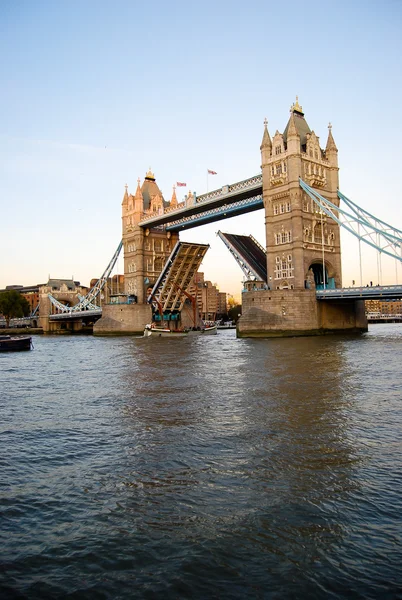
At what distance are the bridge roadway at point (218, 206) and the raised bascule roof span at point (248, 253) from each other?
12.6 ft

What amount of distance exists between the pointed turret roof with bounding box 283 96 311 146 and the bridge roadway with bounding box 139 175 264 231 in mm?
5377

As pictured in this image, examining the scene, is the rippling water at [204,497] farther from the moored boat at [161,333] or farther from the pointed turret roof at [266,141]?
the moored boat at [161,333]

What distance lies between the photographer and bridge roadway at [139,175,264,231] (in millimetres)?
51656

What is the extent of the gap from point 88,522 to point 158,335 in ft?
158

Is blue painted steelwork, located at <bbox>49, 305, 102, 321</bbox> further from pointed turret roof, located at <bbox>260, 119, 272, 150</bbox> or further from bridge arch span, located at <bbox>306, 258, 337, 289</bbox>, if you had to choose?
pointed turret roof, located at <bbox>260, 119, 272, 150</bbox>

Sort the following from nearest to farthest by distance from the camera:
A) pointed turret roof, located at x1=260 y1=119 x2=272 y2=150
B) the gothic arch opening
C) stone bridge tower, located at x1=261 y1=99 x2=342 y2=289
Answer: stone bridge tower, located at x1=261 y1=99 x2=342 y2=289 → the gothic arch opening → pointed turret roof, located at x1=260 y1=119 x2=272 y2=150

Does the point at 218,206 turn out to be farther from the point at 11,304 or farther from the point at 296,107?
the point at 11,304

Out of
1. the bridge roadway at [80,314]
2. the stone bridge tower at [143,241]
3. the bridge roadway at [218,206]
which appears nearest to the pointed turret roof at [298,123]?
the bridge roadway at [218,206]

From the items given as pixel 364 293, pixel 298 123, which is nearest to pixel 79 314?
pixel 298 123

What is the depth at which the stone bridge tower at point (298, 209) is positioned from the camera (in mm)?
45375

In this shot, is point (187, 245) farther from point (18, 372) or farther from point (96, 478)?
point (96, 478)

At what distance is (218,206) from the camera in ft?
190

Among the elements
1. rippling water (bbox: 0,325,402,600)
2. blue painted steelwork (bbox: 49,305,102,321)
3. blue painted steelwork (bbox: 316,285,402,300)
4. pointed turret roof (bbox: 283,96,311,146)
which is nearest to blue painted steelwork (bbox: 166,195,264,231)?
pointed turret roof (bbox: 283,96,311,146)

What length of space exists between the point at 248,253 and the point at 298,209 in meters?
7.78
